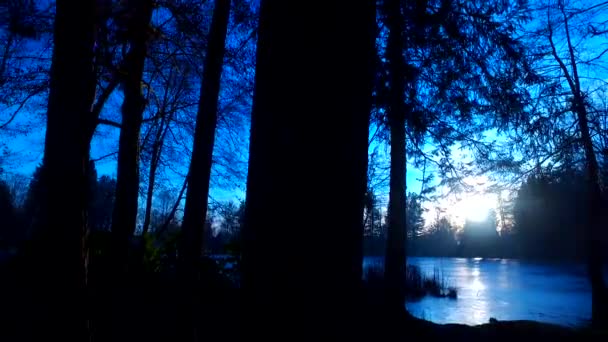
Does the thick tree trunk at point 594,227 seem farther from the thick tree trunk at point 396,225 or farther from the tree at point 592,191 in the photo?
the thick tree trunk at point 396,225

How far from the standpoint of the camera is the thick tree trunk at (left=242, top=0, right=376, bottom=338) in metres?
1.15

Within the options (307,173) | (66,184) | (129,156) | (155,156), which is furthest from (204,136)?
(155,156)

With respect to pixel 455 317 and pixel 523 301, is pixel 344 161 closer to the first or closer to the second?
pixel 455 317

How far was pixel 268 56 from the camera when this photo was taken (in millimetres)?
1290

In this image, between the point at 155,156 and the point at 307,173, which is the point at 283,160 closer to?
the point at 307,173

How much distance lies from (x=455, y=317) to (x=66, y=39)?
411 inches

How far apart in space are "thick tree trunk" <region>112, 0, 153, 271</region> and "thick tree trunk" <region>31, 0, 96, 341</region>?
12.2 feet

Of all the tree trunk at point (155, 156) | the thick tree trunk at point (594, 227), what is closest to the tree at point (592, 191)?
the thick tree trunk at point (594, 227)

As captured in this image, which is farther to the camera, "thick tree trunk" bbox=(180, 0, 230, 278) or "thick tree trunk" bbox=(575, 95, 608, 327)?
"thick tree trunk" bbox=(575, 95, 608, 327)

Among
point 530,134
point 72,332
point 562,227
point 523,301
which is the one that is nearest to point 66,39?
point 72,332

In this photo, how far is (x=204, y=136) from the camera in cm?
628

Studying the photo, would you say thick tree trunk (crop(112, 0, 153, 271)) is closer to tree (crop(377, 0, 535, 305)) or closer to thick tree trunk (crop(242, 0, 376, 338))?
tree (crop(377, 0, 535, 305))

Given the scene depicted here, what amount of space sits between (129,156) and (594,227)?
12.6 m

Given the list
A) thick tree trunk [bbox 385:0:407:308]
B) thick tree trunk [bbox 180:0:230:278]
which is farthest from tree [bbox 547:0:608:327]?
thick tree trunk [bbox 180:0:230:278]
